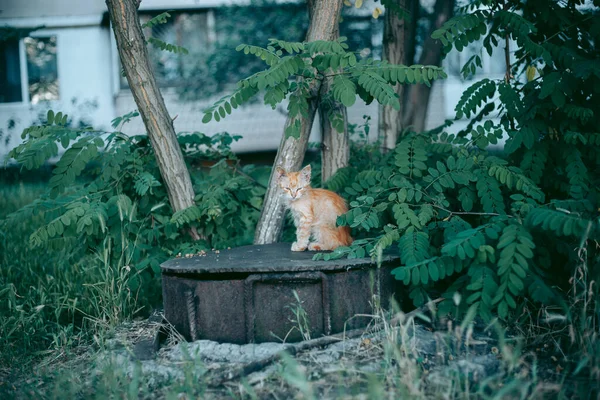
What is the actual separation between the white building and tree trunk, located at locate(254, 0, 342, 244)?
724 cm

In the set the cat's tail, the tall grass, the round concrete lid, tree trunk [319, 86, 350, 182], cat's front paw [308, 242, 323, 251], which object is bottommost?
the tall grass

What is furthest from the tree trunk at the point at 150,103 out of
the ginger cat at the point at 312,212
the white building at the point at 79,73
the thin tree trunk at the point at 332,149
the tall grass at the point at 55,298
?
the white building at the point at 79,73

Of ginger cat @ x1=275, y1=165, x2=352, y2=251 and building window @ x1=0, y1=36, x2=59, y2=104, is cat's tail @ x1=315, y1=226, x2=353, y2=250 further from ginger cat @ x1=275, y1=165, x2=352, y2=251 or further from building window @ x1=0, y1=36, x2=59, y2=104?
building window @ x1=0, y1=36, x2=59, y2=104

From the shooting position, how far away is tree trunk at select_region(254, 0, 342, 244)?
503 centimetres

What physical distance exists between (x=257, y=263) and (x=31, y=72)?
10734mm

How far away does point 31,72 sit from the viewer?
12.7 meters

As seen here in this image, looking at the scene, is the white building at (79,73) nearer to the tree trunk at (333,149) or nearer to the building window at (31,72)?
the building window at (31,72)

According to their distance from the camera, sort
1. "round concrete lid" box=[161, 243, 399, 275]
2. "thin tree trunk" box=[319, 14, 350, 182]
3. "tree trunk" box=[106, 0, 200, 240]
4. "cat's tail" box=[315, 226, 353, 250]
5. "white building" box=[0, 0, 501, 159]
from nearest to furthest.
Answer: "round concrete lid" box=[161, 243, 399, 275]
"cat's tail" box=[315, 226, 353, 250]
"tree trunk" box=[106, 0, 200, 240]
"thin tree trunk" box=[319, 14, 350, 182]
"white building" box=[0, 0, 501, 159]

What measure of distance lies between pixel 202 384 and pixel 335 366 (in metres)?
0.79

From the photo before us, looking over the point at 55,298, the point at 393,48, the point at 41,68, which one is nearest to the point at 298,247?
the point at 55,298

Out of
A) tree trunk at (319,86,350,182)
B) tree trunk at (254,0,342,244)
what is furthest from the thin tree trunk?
tree trunk at (254,0,342,244)

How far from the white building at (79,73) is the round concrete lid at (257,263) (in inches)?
323

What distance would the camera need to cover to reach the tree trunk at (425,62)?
7742mm

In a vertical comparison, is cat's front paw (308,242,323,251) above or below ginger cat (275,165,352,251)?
below
